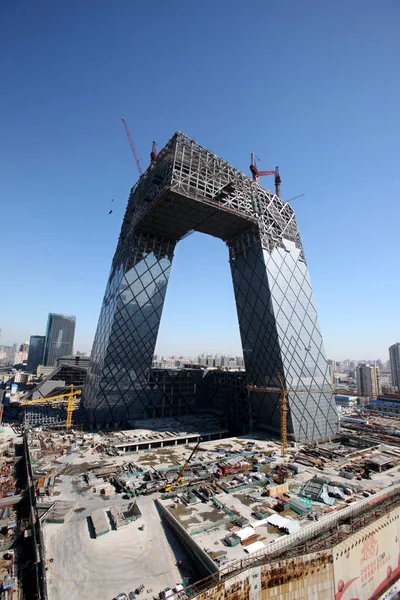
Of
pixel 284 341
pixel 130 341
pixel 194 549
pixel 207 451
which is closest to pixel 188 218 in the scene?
pixel 130 341

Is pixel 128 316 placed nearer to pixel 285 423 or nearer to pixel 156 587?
pixel 285 423

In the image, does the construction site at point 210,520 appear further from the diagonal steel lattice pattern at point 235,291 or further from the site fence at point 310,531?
the diagonal steel lattice pattern at point 235,291

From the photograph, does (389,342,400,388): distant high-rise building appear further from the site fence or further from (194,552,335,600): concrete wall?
(194,552,335,600): concrete wall

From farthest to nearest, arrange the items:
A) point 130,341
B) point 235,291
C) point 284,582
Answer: point 235,291
point 130,341
point 284,582

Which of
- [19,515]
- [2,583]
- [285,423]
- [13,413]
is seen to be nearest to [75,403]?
[13,413]

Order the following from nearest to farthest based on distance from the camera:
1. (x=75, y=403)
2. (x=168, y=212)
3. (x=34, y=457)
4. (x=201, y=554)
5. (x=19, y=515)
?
(x=201, y=554) < (x=19, y=515) < (x=34, y=457) < (x=168, y=212) < (x=75, y=403)

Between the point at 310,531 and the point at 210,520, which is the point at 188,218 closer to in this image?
the point at 210,520
